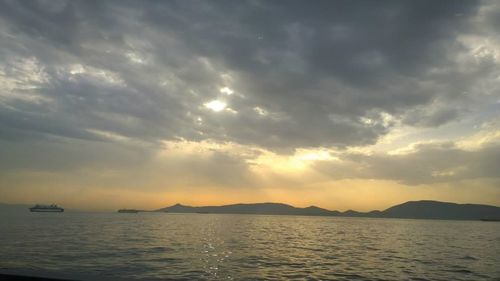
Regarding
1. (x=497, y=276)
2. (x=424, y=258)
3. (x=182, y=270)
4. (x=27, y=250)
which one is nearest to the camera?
(x=182, y=270)

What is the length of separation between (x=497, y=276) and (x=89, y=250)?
4910 centimetres

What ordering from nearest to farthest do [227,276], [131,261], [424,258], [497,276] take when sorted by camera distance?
[227,276] < [497,276] < [131,261] < [424,258]

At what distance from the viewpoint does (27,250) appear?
1925 inches

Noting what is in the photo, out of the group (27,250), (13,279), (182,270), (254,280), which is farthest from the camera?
(27,250)

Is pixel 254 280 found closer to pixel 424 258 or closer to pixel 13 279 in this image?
pixel 13 279

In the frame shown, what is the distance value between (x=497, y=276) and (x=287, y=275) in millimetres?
22614

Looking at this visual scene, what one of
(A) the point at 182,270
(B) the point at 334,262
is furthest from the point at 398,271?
(A) the point at 182,270

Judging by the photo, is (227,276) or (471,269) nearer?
(227,276)

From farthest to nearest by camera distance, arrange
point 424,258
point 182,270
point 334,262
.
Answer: point 424,258 → point 334,262 → point 182,270

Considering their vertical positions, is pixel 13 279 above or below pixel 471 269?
above

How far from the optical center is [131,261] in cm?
4112

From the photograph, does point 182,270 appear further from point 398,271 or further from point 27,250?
point 27,250

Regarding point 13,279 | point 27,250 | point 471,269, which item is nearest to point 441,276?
point 471,269

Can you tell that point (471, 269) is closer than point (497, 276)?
No
